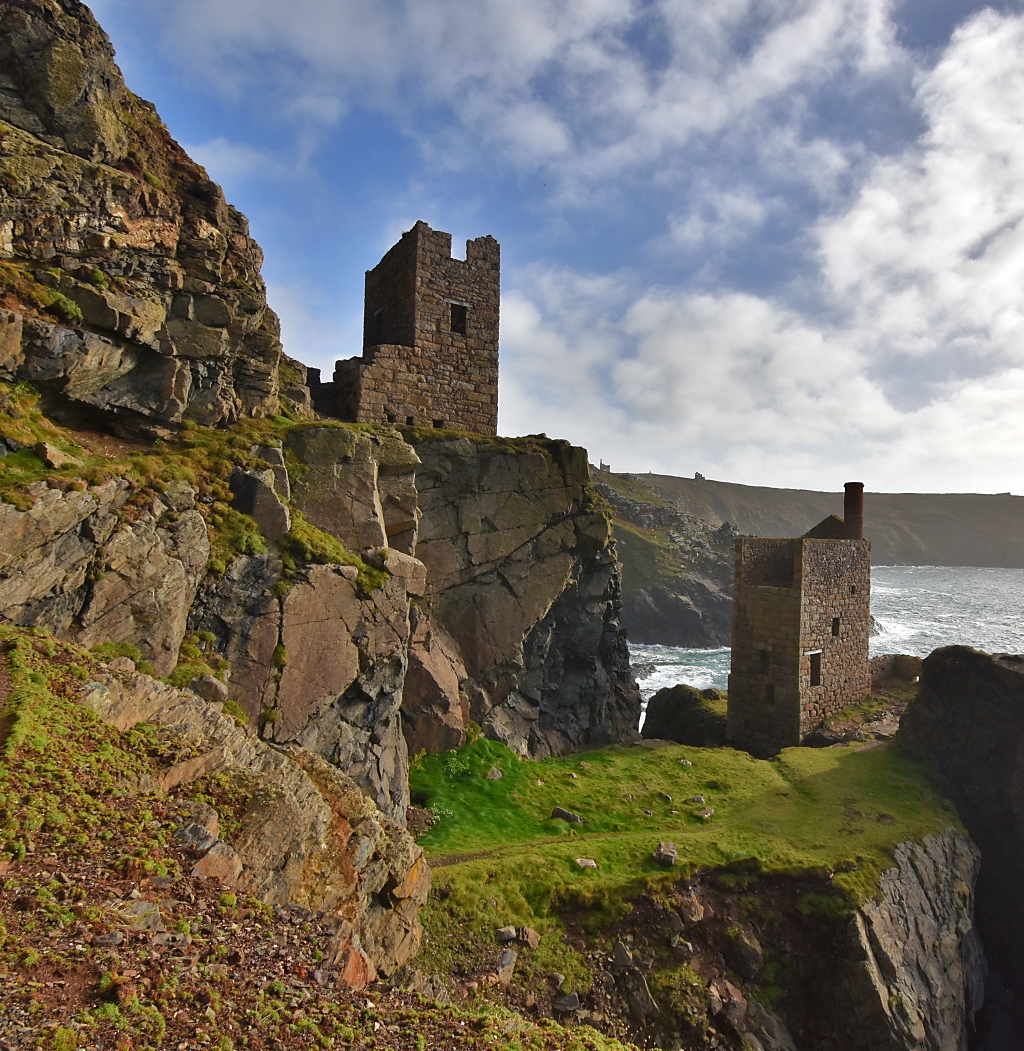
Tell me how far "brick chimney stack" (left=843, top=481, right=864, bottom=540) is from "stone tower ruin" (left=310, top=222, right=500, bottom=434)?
1692 cm

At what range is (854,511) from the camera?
2756 centimetres

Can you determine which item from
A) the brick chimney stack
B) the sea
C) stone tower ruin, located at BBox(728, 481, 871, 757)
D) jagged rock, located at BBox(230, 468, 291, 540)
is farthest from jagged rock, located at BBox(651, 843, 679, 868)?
the sea

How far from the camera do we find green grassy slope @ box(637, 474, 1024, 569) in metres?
174

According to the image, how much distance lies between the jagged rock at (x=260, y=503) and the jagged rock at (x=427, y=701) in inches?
199

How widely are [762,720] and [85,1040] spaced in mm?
24551

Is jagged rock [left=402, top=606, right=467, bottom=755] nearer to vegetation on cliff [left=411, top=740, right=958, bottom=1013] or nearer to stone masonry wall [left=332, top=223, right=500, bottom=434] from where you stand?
vegetation on cliff [left=411, top=740, right=958, bottom=1013]

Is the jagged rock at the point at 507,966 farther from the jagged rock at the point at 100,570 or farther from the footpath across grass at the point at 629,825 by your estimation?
the jagged rock at the point at 100,570

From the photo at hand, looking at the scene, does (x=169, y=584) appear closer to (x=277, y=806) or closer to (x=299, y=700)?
(x=299, y=700)

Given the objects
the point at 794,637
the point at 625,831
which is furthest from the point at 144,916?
the point at 794,637

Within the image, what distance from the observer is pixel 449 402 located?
858 inches

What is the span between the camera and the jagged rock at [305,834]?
705cm

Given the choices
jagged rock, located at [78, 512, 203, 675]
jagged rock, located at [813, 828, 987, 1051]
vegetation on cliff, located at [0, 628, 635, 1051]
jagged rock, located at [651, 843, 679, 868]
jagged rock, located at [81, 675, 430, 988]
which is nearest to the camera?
vegetation on cliff, located at [0, 628, 635, 1051]

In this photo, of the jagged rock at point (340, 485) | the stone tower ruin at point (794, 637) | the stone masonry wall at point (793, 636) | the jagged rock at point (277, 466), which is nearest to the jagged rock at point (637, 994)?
the jagged rock at point (340, 485)

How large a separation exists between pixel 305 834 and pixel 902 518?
723 feet
